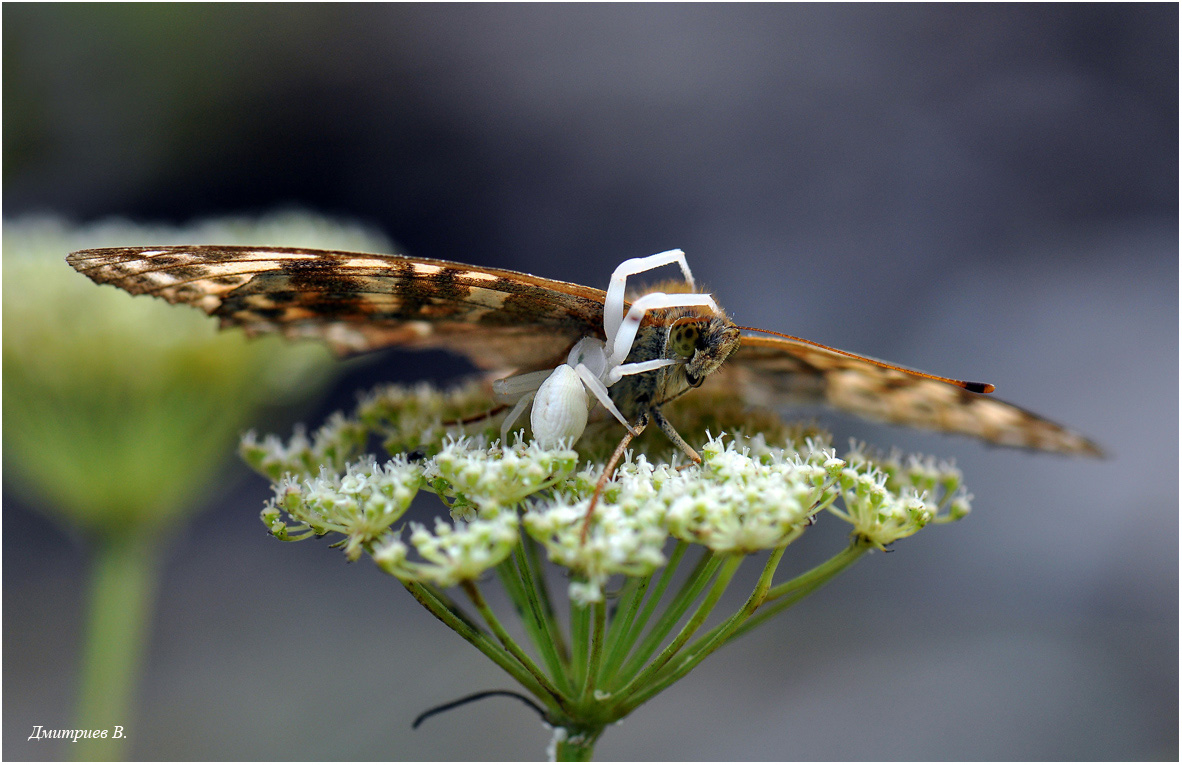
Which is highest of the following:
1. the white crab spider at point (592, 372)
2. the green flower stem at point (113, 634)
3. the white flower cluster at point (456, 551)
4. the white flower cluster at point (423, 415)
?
the white crab spider at point (592, 372)

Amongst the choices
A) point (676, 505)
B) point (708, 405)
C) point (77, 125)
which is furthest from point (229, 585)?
point (676, 505)

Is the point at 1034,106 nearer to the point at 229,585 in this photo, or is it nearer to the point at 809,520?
the point at 809,520

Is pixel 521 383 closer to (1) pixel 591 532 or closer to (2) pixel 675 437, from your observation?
(2) pixel 675 437

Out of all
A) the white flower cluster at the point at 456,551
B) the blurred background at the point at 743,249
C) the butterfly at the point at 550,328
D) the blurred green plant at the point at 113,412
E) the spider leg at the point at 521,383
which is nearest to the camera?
the white flower cluster at the point at 456,551

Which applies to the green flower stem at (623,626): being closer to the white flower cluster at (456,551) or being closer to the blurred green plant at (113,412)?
the white flower cluster at (456,551)

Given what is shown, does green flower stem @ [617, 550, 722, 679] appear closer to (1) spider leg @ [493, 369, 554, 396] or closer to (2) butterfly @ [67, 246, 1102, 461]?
(2) butterfly @ [67, 246, 1102, 461]

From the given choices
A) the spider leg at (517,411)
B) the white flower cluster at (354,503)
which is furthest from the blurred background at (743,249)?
the spider leg at (517,411)
